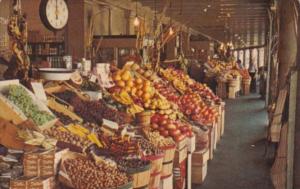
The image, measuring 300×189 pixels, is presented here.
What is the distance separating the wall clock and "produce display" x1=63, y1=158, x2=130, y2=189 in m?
5.55

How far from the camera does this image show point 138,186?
3.64m

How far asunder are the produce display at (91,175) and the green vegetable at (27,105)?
69 centimetres

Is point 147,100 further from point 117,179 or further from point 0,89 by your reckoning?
point 117,179

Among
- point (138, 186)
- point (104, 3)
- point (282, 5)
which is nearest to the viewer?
point (138, 186)

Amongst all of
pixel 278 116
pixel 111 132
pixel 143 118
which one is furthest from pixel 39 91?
pixel 278 116

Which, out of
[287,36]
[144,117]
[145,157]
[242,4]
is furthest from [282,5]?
[242,4]

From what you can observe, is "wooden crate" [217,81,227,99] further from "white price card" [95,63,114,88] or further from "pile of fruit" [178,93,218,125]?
"white price card" [95,63,114,88]

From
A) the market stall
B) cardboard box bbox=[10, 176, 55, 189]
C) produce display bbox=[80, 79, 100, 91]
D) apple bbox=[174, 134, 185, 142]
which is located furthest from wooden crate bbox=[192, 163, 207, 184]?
cardboard box bbox=[10, 176, 55, 189]

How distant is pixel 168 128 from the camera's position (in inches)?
209

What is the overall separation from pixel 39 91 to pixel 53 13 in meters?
4.48

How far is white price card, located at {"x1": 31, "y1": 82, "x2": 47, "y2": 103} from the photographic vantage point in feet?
14.3

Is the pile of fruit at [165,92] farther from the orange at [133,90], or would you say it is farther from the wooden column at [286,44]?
the wooden column at [286,44]

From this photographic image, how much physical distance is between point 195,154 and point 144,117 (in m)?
1.03

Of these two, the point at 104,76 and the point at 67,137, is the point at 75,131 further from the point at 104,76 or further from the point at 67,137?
the point at 104,76
